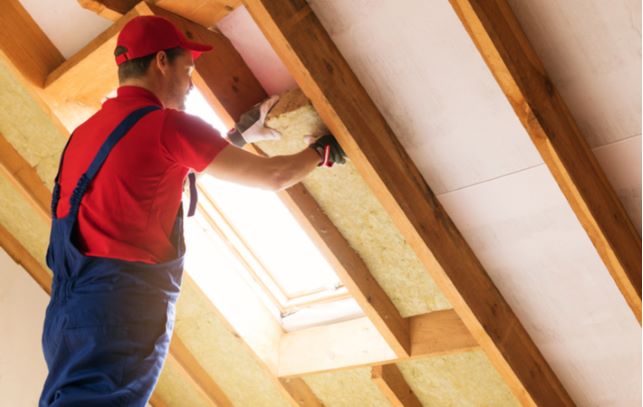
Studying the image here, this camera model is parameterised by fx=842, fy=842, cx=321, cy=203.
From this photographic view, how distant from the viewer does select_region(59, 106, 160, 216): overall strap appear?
85.0 inches

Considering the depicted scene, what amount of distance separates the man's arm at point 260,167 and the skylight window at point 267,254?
1.06m

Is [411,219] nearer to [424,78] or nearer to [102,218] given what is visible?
[424,78]

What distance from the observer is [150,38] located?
7.65 feet

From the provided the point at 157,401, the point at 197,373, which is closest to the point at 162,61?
the point at 197,373

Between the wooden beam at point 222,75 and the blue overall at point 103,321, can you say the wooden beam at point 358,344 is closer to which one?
the wooden beam at point 222,75

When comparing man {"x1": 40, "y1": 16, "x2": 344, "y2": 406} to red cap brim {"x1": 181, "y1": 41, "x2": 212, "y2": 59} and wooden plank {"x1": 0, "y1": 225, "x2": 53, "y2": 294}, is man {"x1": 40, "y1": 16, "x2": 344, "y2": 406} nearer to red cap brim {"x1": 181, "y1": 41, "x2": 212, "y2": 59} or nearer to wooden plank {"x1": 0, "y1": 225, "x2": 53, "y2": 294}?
red cap brim {"x1": 181, "y1": 41, "x2": 212, "y2": 59}

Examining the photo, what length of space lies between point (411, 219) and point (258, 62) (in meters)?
0.72

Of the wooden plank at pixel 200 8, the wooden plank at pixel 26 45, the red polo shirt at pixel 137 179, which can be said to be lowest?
the red polo shirt at pixel 137 179

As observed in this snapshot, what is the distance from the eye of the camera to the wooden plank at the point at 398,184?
2.34 m

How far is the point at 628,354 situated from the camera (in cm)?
278

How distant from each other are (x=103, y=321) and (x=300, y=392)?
1.88 metres

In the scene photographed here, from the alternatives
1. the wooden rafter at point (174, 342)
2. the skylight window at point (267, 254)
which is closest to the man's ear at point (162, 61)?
the skylight window at point (267, 254)

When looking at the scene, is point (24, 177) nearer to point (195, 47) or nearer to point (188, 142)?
point (195, 47)

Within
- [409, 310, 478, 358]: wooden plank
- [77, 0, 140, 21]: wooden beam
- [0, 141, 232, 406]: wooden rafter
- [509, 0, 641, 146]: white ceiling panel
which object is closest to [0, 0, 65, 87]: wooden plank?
[77, 0, 140, 21]: wooden beam
